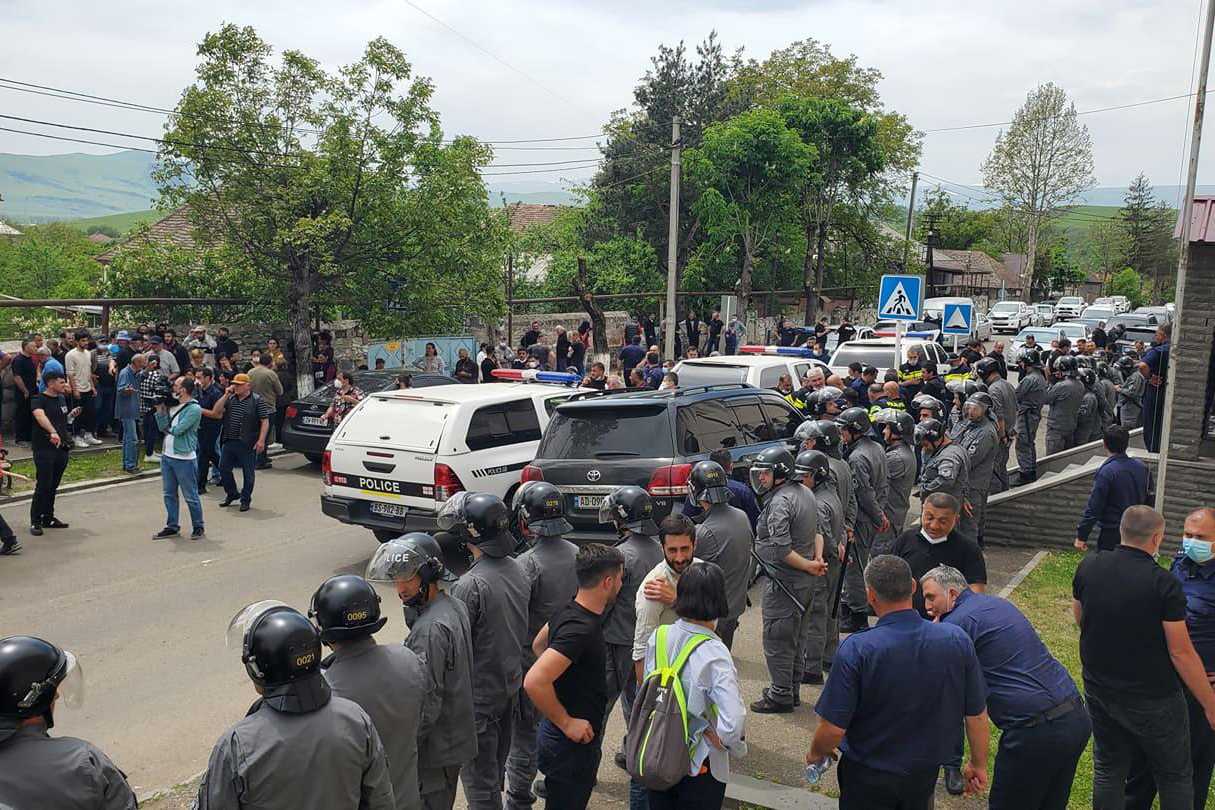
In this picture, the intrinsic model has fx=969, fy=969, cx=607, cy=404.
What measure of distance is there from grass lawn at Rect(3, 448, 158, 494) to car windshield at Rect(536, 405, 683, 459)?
323 inches

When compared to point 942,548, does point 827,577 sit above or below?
below

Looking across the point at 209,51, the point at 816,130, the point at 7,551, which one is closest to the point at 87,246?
the point at 816,130

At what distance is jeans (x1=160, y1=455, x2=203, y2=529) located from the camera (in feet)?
35.3

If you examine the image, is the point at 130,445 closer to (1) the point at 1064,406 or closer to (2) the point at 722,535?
(2) the point at 722,535

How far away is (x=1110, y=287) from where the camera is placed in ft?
290

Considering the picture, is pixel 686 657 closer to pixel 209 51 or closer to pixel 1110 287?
pixel 209 51

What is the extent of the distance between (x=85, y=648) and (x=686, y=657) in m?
6.10

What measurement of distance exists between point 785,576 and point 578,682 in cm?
265

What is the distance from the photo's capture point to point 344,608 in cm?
348

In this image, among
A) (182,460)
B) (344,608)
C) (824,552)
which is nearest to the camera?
(344,608)

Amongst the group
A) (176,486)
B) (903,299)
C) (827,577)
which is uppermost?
(903,299)

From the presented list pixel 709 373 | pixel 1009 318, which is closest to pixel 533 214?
pixel 1009 318

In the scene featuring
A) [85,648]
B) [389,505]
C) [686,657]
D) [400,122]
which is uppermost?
[400,122]

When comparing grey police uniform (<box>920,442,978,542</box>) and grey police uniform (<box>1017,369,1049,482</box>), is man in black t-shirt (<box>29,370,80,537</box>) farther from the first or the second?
grey police uniform (<box>1017,369,1049,482</box>)
